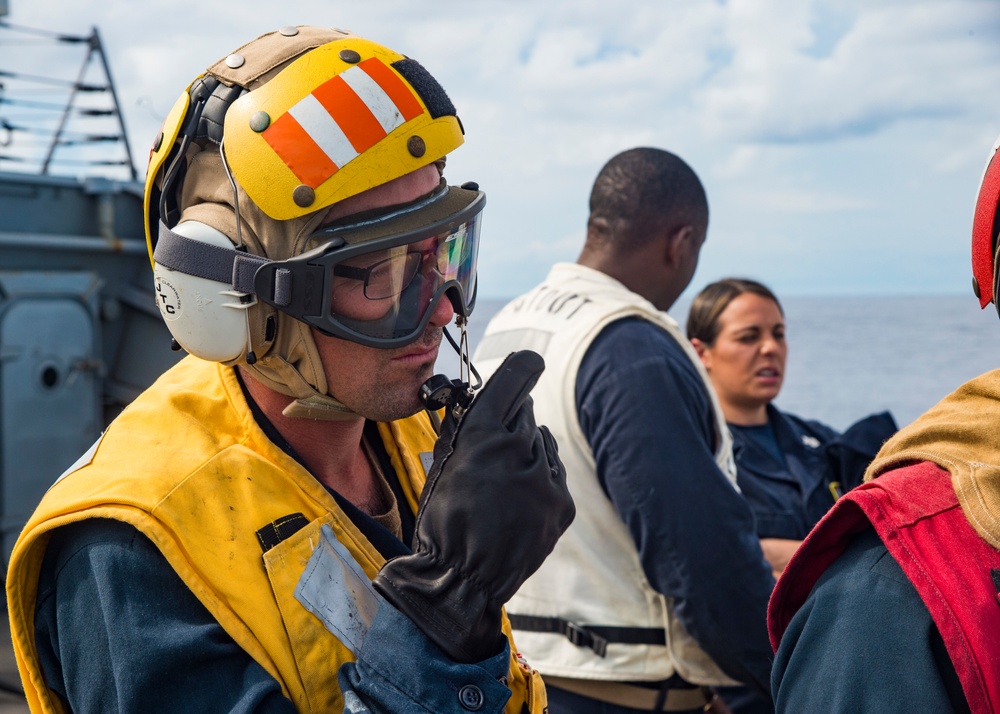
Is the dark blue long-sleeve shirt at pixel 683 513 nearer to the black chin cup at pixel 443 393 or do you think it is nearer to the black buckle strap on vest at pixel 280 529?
the black chin cup at pixel 443 393

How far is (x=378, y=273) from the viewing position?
168 cm

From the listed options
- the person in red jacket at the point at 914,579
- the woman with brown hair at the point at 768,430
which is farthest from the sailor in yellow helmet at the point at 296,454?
the woman with brown hair at the point at 768,430

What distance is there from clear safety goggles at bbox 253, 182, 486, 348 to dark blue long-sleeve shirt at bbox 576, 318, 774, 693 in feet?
3.94

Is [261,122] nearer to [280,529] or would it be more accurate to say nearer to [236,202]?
[236,202]

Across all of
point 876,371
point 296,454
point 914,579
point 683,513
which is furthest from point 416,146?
point 876,371

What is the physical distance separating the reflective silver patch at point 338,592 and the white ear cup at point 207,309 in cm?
34

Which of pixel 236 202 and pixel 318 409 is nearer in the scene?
pixel 236 202

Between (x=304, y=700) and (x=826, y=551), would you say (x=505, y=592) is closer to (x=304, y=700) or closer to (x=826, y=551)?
(x=304, y=700)

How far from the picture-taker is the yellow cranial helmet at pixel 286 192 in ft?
5.34

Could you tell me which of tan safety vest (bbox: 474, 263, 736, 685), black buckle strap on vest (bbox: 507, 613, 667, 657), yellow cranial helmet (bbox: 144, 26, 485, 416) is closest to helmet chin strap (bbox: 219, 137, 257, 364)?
yellow cranial helmet (bbox: 144, 26, 485, 416)

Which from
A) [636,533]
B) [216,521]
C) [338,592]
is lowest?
[636,533]

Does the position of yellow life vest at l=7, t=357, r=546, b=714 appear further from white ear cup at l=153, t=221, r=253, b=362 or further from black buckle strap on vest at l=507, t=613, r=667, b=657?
black buckle strap on vest at l=507, t=613, r=667, b=657

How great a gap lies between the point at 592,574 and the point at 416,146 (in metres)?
Result: 1.66

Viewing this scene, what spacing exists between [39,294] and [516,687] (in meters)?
5.64
